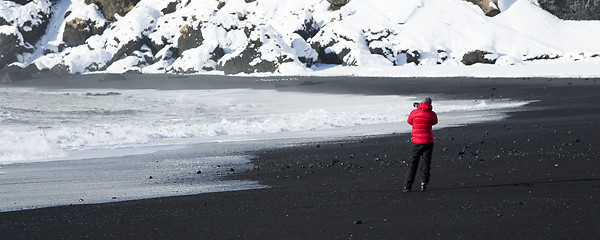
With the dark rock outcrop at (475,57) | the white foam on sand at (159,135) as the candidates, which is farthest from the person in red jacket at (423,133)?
the dark rock outcrop at (475,57)

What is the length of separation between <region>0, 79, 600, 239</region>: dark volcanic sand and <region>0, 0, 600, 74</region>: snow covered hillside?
168 feet

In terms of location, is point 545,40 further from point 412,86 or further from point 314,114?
point 314,114

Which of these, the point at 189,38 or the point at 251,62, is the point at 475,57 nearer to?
the point at 251,62

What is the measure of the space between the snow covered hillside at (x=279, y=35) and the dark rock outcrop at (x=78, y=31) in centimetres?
13

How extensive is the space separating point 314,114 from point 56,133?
31.6 feet

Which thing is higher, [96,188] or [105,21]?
[96,188]

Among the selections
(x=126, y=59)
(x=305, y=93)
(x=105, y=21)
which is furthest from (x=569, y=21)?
(x=105, y=21)

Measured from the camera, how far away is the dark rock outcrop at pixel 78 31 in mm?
100812

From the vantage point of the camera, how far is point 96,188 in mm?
11484

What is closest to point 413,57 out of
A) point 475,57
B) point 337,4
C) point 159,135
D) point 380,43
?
point 380,43

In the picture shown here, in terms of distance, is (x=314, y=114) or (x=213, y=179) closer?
(x=213, y=179)

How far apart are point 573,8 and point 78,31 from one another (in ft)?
202

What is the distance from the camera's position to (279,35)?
261 ft

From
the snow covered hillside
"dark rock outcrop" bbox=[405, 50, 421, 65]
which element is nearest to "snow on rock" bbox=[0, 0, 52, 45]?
the snow covered hillside
